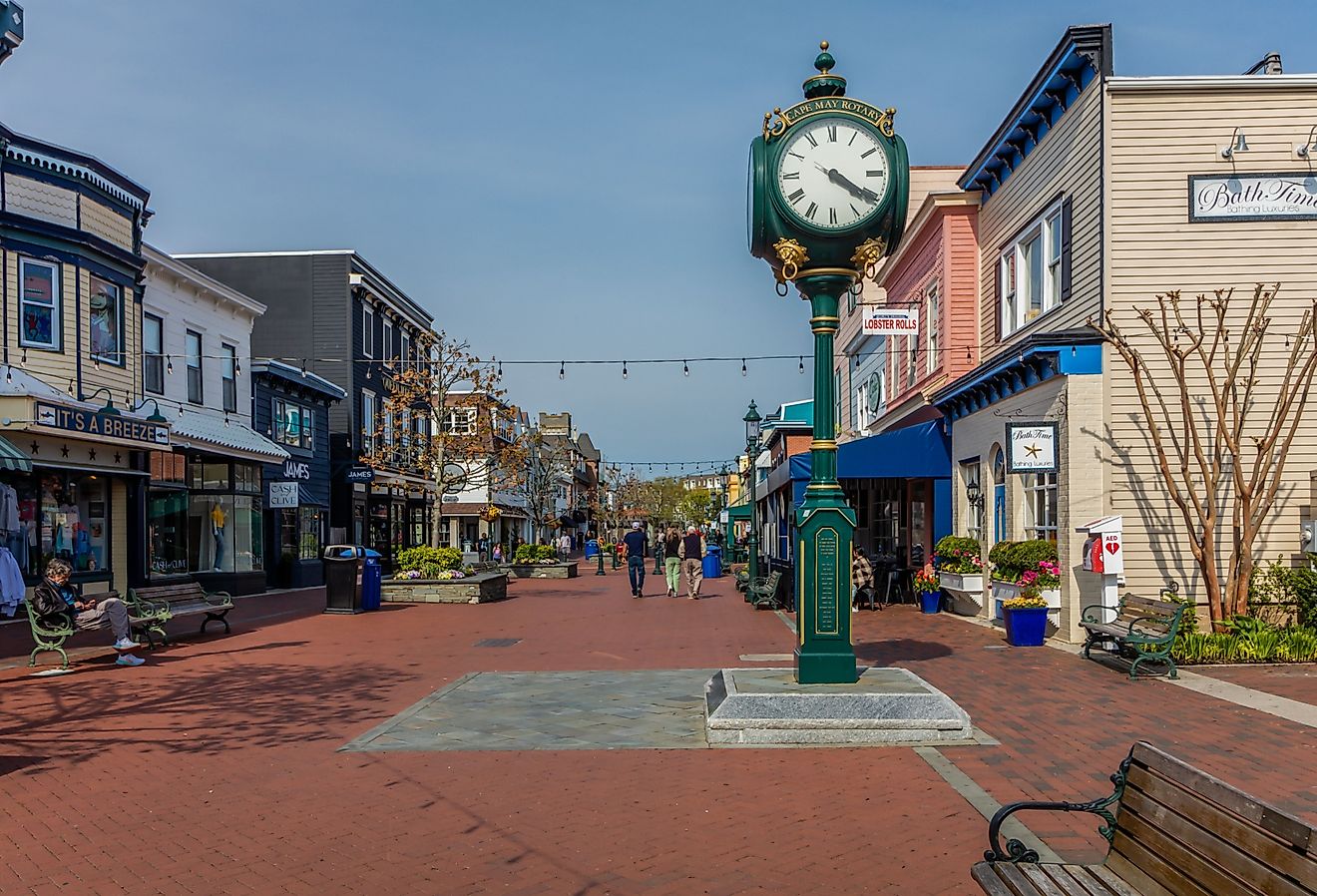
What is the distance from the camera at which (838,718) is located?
8.27 metres

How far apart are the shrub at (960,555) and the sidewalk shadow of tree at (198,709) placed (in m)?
9.96

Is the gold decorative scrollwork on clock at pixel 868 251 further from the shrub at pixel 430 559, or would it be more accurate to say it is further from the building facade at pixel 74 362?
the shrub at pixel 430 559

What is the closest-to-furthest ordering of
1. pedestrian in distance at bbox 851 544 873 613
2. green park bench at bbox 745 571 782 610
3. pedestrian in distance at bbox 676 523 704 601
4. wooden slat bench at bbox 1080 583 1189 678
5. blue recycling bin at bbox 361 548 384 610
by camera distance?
wooden slat bench at bbox 1080 583 1189 678, pedestrian in distance at bbox 851 544 873 613, green park bench at bbox 745 571 782 610, blue recycling bin at bbox 361 548 384 610, pedestrian in distance at bbox 676 523 704 601

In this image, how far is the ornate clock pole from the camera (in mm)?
8859

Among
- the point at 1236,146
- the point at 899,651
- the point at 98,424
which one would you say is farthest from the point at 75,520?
the point at 1236,146

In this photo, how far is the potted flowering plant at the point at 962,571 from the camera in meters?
18.7

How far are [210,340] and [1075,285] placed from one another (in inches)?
823

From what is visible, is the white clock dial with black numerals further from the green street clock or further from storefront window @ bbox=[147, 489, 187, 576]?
storefront window @ bbox=[147, 489, 187, 576]

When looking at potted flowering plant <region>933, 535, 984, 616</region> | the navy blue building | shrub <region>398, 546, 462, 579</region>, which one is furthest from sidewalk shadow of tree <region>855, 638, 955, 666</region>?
the navy blue building

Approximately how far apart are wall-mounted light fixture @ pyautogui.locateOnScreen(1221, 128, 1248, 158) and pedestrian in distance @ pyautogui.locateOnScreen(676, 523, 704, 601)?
570 inches

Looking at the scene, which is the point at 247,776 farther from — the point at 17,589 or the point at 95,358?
the point at 95,358

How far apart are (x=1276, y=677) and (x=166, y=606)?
46.1ft

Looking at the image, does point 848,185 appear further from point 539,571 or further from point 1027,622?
point 539,571

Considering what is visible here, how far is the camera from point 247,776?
298 inches
